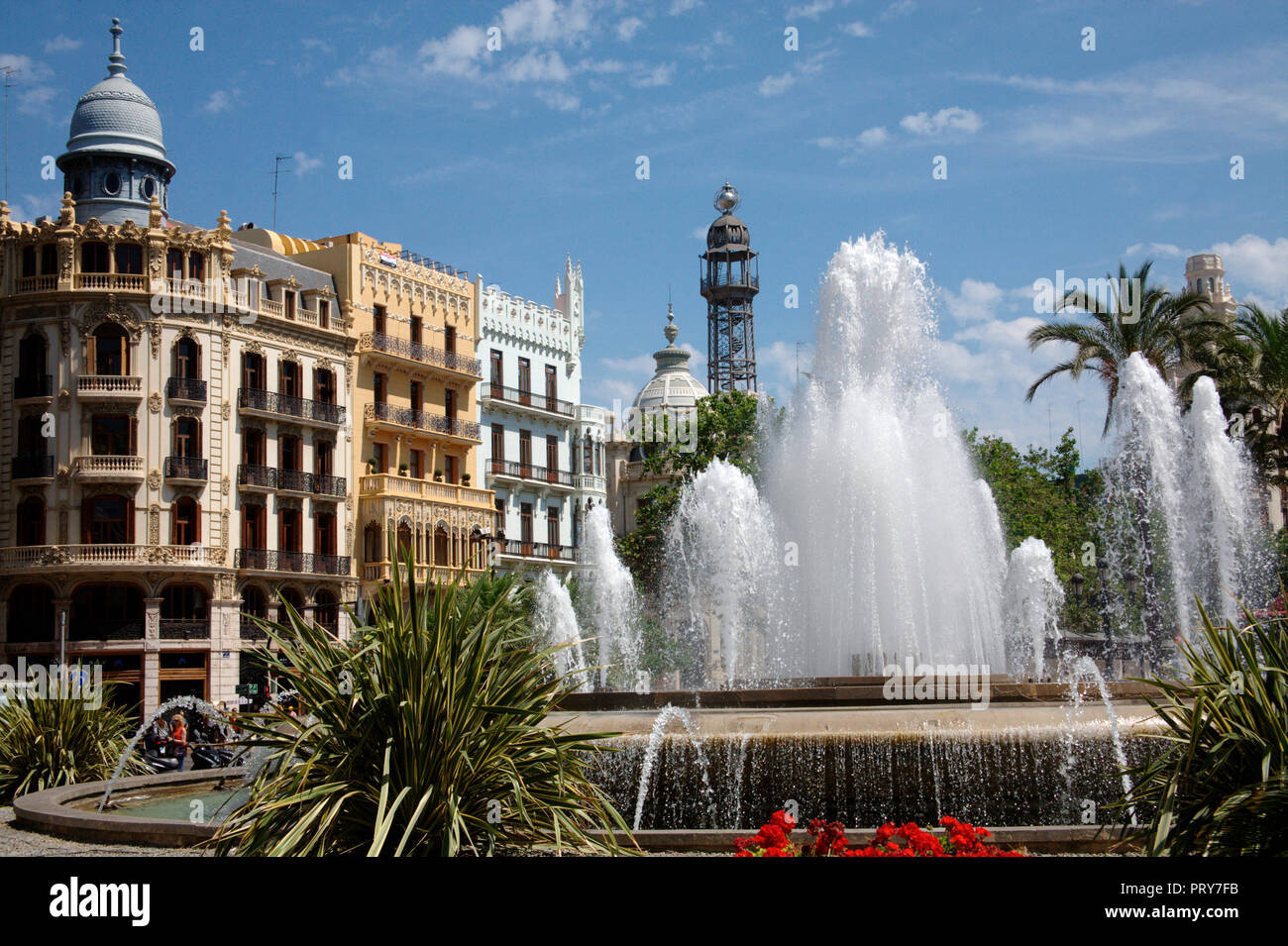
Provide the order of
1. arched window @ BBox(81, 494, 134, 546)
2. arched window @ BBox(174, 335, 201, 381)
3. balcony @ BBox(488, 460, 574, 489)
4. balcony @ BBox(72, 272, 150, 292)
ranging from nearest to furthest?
arched window @ BBox(81, 494, 134, 546) < balcony @ BBox(72, 272, 150, 292) < arched window @ BBox(174, 335, 201, 381) < balcony @ BBox(488, 460, 574, 489)

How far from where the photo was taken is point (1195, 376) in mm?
29297

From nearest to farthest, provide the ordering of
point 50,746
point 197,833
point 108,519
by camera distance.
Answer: point 197,833 < point 50,746 < point 108,519

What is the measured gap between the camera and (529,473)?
194ft

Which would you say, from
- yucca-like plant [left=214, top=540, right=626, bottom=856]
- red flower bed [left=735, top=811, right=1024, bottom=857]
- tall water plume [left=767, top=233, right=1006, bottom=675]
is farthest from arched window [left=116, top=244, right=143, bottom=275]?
red flower bed [left=735, top=811, right=1024, bottom=857]

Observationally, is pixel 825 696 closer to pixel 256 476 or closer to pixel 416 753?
pixel 416 753

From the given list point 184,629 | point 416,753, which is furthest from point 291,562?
point 416,753

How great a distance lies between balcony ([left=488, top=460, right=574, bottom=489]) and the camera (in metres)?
57.4

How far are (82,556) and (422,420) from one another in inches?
610

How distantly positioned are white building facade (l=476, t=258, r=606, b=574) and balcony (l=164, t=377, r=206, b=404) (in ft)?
49.9

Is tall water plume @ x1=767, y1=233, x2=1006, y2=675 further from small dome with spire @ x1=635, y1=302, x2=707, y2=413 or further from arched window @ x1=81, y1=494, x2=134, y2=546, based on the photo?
small dome with spire @ x1=635, y1=302, x2=707, y2=413

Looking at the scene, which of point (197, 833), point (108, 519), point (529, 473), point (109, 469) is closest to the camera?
point (197, 833)

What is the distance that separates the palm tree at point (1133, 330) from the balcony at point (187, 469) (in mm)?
28391
